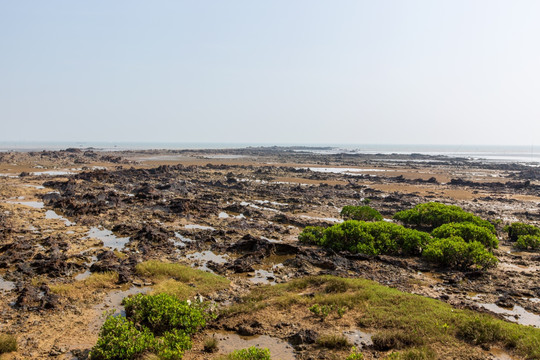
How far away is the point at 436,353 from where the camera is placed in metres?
7.74

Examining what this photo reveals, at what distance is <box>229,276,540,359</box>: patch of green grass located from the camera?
26.9ft

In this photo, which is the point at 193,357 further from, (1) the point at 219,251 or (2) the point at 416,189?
(2) the point at 416,189

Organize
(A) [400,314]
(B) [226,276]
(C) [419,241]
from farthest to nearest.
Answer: (C) [419,241]
(B) [226,276]
(A) [400,314]

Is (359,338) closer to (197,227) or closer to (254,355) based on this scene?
(254,355)

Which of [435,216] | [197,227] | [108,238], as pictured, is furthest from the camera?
[197,227]

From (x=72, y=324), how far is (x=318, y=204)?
860 inches

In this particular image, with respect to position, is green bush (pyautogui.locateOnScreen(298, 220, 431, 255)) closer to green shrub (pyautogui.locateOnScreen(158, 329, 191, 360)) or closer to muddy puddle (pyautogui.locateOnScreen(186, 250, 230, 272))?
muddy puddle (pyautogui.locateOnScreen(186, 250, 230, 272))

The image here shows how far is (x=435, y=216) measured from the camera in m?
20.1

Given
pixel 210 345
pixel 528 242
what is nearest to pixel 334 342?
pixel 210 345

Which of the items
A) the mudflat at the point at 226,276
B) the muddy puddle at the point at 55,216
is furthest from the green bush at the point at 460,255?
the muddy puddle at the point at 55,216

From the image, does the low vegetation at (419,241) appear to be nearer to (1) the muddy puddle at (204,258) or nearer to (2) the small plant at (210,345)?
(1) the muddy puddle at (204,258)

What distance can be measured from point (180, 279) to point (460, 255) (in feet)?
37.9

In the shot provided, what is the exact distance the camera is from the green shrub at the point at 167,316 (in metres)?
8.77

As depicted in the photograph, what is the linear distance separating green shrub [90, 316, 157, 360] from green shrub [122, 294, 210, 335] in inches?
32.6
